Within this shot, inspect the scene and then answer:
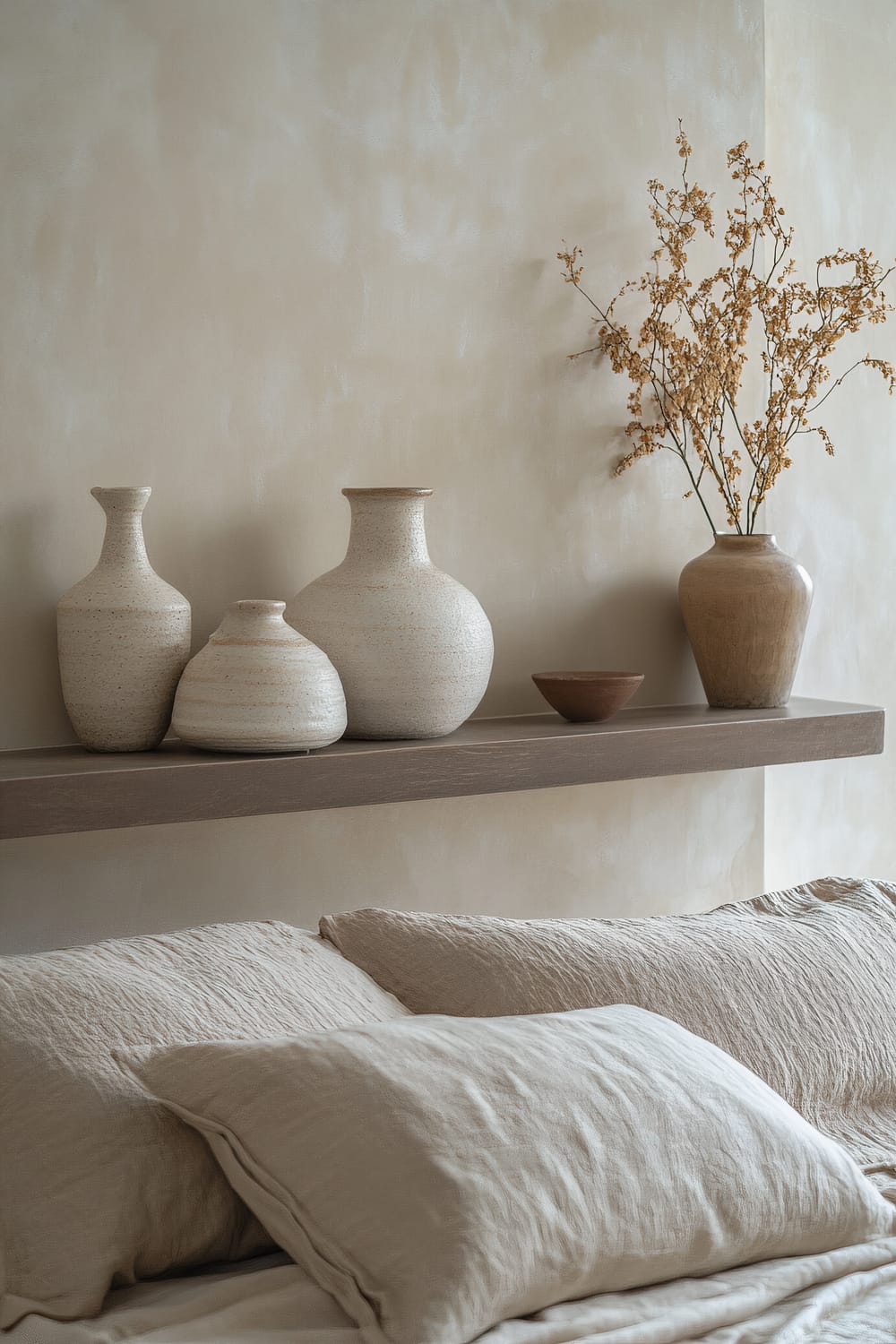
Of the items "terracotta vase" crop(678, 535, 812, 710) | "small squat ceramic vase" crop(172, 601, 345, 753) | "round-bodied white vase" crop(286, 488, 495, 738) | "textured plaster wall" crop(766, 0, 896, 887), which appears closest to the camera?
"small squat ceramic vase" crop(172, 601, 345, 753)

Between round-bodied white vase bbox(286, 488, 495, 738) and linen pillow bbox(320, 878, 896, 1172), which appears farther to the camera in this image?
round-bodied white vase bbox(286, 488, 495, 738)

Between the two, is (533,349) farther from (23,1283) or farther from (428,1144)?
(23,1283)

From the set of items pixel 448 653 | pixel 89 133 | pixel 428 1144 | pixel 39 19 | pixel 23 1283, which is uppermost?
pixel 39 19

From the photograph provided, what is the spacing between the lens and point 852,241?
9.64ft

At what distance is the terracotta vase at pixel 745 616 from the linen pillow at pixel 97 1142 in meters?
1.10

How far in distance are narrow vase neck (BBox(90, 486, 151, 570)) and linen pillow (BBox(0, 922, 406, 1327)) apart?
59 cm

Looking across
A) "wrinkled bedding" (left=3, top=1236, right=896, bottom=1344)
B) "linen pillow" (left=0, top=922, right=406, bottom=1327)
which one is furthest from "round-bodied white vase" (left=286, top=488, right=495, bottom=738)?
"wrinkled bedding" (left=3, top=1236, right=896, bottom=1344)

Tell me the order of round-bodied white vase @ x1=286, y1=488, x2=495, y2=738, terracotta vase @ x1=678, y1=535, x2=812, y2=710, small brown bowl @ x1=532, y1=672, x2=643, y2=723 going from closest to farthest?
round-bodied white vase @ x1=286, y1=488, x2=495, y2=738
small brown bowl @ x1=532, y1=672, x2=643, y2=723
terracotta vase @ x1=678, y1=535, x2=812, y2=710

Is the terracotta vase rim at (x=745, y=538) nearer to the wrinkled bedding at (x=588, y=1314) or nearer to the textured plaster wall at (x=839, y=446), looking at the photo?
the textured plaster wall at (x=839, y=446)

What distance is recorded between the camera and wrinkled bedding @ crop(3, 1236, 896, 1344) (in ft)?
3.82

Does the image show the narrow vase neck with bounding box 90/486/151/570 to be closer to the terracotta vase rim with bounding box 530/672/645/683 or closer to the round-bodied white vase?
the round-bodied white vase

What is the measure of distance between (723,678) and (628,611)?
205mm

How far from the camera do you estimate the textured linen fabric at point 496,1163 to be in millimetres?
1153

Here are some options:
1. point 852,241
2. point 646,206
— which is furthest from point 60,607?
point 852,241
